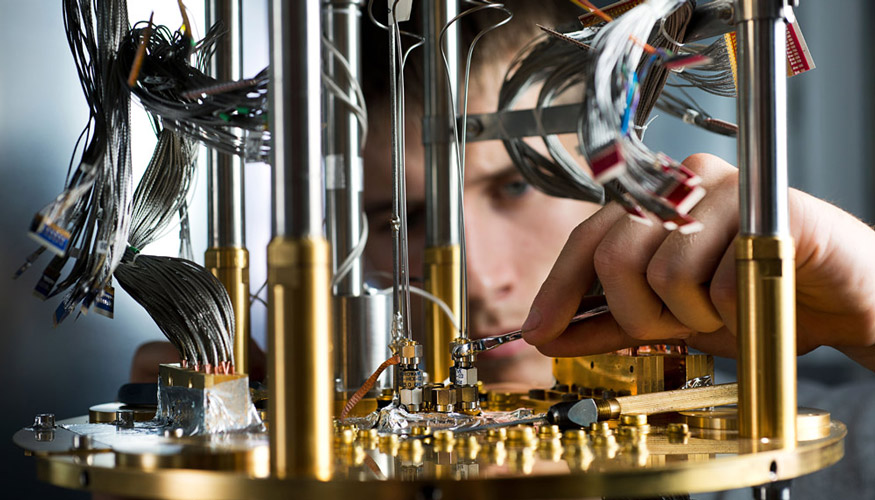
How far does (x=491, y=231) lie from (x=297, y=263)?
73cm

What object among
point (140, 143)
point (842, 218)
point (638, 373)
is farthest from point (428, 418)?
point (140, 143)

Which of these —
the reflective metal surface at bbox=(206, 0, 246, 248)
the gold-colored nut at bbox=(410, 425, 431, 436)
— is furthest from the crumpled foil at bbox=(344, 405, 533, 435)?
the reflective metal surface at bbox=(206, 0, 246, 248)

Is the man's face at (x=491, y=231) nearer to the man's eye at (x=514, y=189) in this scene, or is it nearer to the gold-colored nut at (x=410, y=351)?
the man's eye at (x=514, y=189)

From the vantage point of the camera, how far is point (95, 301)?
0.50 m

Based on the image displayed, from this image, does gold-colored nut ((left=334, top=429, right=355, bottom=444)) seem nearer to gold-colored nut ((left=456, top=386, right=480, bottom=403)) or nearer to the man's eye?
gold-colored nut ((left=456, top=386, right=480, bottom=403))

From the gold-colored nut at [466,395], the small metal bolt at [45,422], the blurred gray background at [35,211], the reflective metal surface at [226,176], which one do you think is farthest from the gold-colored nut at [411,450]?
the blurred gray background at [35,211]

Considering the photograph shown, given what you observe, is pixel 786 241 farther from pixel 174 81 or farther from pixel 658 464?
pixel 174 81

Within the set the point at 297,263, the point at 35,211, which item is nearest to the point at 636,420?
the point at 297,263

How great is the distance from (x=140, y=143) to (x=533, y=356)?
50 centimetres

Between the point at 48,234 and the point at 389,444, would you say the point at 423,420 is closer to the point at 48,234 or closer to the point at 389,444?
the point at 389,444

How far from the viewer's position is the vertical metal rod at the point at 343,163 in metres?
0.66

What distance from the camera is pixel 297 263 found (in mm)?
345

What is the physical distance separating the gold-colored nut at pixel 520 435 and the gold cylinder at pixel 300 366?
0.12 metres

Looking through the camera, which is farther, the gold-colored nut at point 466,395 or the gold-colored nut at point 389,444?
the gold-colored nut at point 466,395
